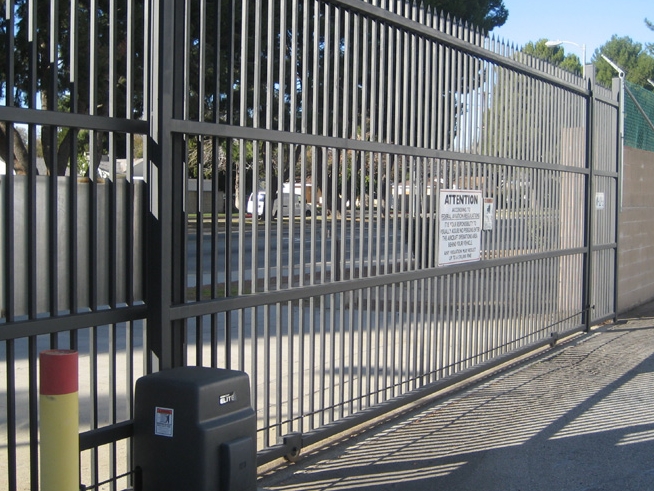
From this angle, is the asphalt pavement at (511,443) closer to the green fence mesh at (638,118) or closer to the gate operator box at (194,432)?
the gate operator box at (194,432)

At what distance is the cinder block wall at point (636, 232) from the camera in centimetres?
1294

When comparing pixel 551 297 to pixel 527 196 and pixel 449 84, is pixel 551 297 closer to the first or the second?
pixel 527 196

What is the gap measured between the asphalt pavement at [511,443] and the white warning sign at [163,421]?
137 cm

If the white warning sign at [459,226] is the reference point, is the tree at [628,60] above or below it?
above

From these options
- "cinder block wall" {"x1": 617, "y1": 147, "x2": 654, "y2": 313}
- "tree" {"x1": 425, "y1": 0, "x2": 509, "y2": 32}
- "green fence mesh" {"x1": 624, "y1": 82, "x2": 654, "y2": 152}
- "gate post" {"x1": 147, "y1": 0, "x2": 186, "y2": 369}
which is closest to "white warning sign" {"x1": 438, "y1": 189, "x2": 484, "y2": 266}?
"gate post" {"x1": 147, "y1": 0, "x2": 186, "y2": 369}

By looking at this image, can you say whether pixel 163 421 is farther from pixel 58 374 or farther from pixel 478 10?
pixel 478 10

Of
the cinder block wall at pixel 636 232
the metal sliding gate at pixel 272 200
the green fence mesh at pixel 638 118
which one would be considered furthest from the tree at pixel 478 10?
the metal sliding gate at pixel 272 200

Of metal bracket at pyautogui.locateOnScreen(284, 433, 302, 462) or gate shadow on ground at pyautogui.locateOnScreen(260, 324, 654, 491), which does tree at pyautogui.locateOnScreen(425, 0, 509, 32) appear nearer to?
gate shadow on ground at pyautogui.locateOnScreen(260, 324, 654, 491)

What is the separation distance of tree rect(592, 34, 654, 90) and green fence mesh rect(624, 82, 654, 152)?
207 ft

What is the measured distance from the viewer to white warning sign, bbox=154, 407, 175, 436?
3.75 metres

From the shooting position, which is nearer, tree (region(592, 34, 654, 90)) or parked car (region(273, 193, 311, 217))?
parked car (region(273, 193, 311, 217))

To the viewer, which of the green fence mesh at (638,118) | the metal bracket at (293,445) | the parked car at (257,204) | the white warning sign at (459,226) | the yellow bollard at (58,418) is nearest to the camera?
the yellow bollard at (58,418)

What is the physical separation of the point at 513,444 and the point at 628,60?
83309mm

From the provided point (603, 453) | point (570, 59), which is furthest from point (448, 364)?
point (570, 59)
